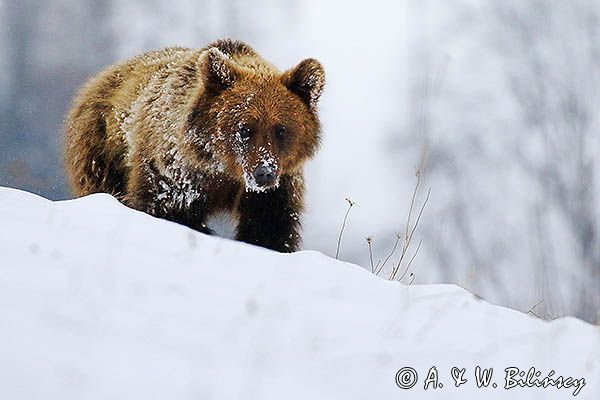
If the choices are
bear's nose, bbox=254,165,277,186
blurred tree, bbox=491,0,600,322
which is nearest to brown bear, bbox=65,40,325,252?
bear's nose, bbox=254,165,277,186

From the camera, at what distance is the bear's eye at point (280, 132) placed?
22.3 ft

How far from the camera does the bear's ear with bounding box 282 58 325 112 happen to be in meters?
6.94

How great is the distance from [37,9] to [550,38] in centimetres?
1330

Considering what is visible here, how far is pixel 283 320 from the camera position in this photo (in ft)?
10.3

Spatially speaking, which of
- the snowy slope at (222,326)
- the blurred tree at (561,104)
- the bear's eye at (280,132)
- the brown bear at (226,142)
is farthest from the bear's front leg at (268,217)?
the snowy slope at (222,326)

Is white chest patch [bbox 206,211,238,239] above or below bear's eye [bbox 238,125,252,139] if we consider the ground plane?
below

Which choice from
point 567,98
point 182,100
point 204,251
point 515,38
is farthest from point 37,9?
point 204,251

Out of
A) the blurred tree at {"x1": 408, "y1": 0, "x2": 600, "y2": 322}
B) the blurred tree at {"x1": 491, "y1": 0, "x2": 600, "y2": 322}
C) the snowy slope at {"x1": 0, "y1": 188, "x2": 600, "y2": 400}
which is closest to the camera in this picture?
the snowy slope at {"x1": 0, "y1": 188, "x2": 600, "y2": 400}

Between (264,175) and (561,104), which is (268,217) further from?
(561,104)

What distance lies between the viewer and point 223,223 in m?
7.33

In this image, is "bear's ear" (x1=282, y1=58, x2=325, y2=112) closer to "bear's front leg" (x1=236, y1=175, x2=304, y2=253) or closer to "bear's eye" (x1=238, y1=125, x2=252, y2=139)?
"bear's eye" (x1=238, y1=125, x2=252, y2=139)

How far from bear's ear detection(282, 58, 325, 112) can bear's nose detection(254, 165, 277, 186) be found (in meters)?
0.82

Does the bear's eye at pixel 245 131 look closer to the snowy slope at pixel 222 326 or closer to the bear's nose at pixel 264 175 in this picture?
the bear's nose at pixel 264 175

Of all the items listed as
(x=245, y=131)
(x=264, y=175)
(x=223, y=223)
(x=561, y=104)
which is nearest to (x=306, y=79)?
(x=245, y=131)
